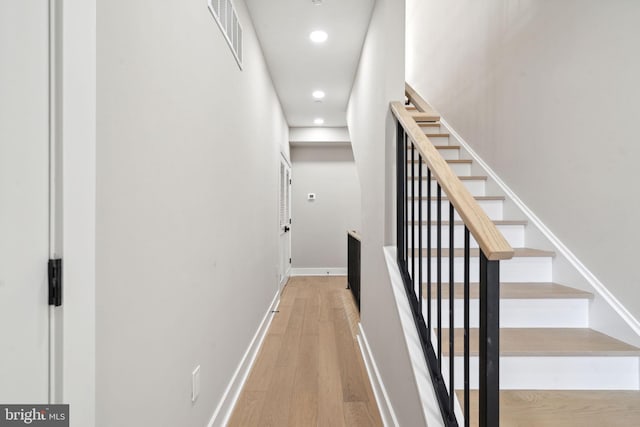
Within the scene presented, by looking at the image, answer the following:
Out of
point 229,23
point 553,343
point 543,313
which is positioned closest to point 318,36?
point 229,23

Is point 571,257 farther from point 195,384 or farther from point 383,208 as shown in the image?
point 195,384

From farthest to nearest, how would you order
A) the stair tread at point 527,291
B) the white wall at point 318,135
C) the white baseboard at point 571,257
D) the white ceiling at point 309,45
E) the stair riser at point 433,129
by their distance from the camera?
the white wall at point 318,135
the stair riser at point 433,129
the white ceiling at point 309,45
the stair tread at point 527,291
the white baseboard at point 571,257

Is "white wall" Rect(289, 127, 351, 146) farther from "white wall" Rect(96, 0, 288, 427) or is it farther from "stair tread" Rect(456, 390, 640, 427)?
"stair tread" Rect(456, 390, 640, 427)

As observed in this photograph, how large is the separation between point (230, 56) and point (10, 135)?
5.50ft

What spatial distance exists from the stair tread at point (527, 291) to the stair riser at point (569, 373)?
0.32 meters

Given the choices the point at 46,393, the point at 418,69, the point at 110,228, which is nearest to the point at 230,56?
the point at 110,228

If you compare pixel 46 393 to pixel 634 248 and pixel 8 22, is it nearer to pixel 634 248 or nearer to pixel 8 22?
pixel 8 22

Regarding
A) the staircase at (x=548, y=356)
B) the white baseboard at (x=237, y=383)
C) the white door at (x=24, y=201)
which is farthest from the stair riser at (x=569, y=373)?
the white door at (x=24, y=201)

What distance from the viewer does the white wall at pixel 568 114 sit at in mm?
1504

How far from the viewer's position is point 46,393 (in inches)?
24.3

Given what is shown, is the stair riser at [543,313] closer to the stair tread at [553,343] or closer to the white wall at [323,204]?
the stair tread at [553,343]

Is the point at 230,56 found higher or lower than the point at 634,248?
higher

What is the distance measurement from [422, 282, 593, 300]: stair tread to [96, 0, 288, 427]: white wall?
1121mm

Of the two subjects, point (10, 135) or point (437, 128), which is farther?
point (437, 128)
